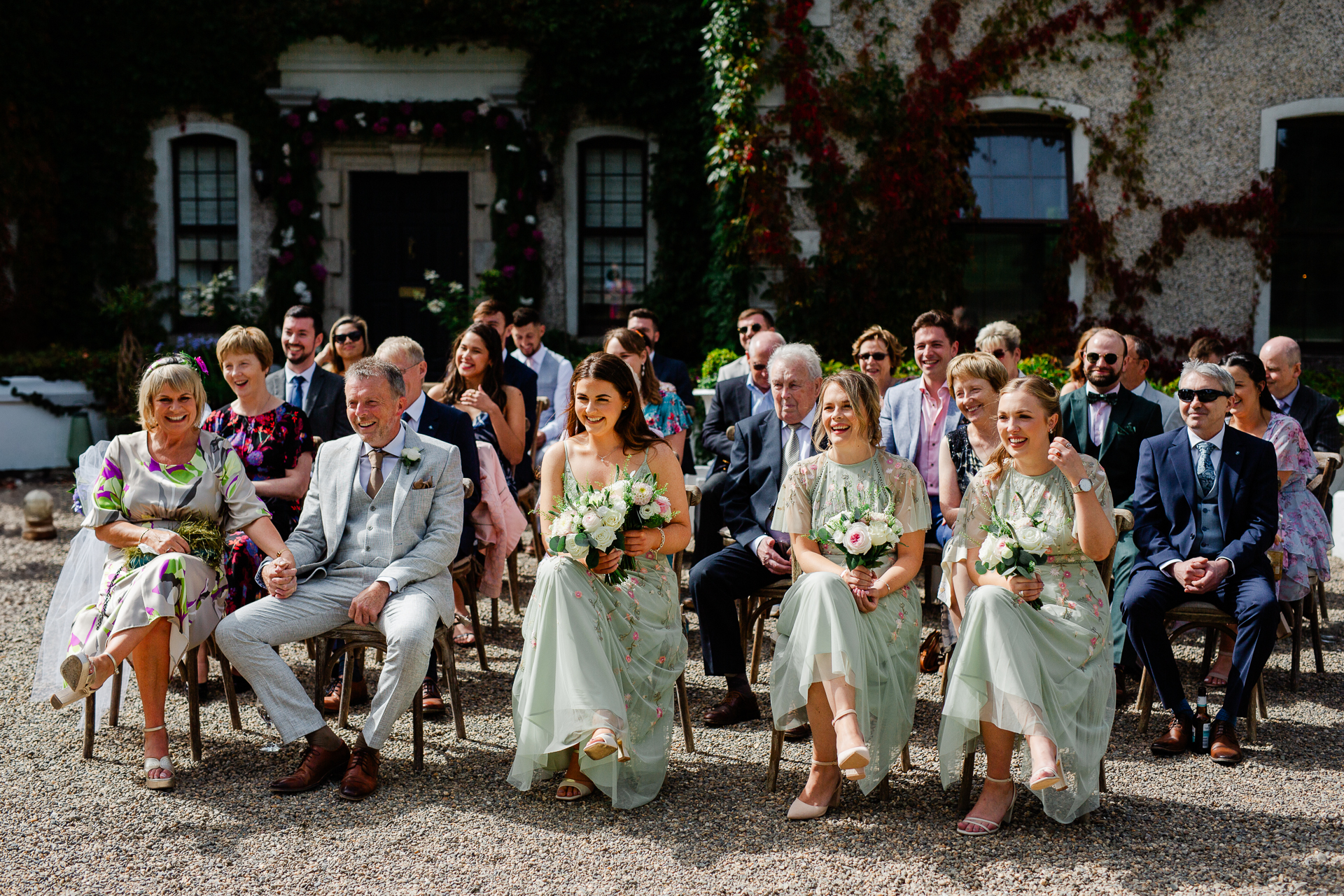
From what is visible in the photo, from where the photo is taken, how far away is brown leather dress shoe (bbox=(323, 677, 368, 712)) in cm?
447

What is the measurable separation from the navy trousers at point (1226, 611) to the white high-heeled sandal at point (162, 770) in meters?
3.56

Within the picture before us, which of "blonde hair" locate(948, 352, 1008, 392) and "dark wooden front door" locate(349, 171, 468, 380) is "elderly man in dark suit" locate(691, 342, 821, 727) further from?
"dark wooden front door" locate(349, 171, 468, 380)

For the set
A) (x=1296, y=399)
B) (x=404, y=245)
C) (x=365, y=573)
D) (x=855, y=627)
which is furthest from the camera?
(x=404, y=245)

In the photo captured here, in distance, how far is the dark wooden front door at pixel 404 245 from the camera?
1162 cm

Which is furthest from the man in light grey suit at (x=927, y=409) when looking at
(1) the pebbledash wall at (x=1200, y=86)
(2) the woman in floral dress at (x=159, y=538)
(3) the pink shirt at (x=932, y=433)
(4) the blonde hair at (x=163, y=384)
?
(1) the pebbledash wall at (x=1200, y=86)

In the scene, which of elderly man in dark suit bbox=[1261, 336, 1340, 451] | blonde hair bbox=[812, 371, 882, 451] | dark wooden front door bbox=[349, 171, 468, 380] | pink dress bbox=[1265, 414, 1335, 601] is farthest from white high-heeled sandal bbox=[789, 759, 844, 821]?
dark wooden front door bbox=[349, 171, 468, 380]

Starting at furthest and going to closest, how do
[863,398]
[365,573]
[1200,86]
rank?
[1200,86] < [365,573] < [863,398]

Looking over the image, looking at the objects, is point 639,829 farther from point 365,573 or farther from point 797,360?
point 797,360

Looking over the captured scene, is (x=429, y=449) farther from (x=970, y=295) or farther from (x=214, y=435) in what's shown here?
(x=970, y=295)

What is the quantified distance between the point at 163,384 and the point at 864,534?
2.61m

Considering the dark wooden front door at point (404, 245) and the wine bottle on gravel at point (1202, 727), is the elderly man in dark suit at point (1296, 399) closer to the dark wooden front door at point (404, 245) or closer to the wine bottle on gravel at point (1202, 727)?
the wine bottle on gravel at point (1202, 727)

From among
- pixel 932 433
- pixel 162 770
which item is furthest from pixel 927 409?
pixel 162 770

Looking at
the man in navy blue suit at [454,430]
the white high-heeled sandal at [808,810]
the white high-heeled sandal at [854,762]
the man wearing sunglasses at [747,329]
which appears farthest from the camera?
the man wearing sunglasses at [747,329]

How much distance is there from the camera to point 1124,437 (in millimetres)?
4988
